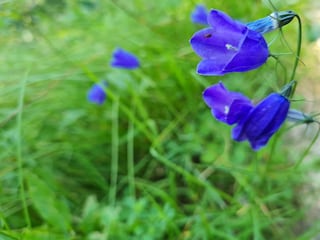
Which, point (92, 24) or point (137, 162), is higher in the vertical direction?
point (92, 24)

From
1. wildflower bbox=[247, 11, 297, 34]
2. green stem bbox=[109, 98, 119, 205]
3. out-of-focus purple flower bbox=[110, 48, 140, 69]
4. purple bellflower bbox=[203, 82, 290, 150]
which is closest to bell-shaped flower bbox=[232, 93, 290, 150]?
purple bellflower bbox=[203, 82, 290, 150]

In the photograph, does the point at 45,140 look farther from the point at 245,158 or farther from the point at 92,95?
the point at 245,158

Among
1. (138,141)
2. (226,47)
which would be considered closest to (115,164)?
(138,141)

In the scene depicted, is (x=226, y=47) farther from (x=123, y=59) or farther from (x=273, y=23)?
(x=123, y=59)

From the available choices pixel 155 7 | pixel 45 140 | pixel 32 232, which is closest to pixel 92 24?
pixel 155 7

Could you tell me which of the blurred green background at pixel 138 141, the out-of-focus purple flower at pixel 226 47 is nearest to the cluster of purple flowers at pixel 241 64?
the out-of-focus purple flower at pixel 226 47

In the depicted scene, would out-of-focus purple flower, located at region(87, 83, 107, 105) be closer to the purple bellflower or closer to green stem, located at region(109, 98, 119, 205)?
green stem, located at region(109, 98, 119, 205)
